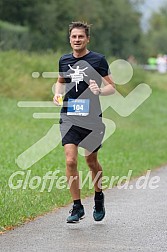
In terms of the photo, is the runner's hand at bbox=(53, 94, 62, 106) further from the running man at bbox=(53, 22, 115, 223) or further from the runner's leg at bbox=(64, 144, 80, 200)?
the runner's leg at bbox=(64, 144, 80, 200)

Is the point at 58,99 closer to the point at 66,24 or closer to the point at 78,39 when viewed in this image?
the point at 78,39

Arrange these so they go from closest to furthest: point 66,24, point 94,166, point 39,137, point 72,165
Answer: point 72,165, point 94,166, point 39,137, point 66,24

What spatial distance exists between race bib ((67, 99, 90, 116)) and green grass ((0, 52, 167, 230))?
137cm

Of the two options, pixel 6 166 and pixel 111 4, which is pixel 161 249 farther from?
pixel 111 4

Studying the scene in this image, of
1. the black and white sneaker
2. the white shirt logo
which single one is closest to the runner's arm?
the white shirt logo

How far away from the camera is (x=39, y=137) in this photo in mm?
20547

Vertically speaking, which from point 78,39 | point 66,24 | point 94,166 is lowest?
point 66,24

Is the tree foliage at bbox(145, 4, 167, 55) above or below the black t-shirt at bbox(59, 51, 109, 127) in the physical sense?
below

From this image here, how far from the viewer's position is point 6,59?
104ft

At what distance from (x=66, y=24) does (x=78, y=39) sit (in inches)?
2118

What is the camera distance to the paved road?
324 inches

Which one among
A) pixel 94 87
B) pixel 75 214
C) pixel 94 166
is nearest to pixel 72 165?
pixel 94 166

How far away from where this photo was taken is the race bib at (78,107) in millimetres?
9430

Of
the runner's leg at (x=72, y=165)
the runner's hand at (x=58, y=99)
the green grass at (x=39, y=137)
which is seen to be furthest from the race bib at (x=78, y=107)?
the green grass at (x=39, y=137)
